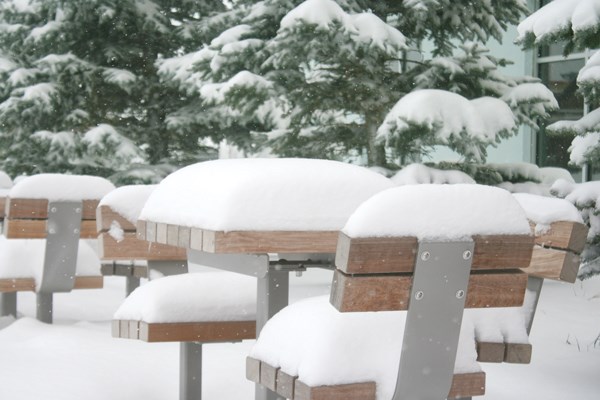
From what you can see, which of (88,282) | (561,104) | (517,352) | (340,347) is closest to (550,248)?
(517,352)

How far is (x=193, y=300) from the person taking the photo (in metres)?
3.68

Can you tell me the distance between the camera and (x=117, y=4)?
13117 millimetres

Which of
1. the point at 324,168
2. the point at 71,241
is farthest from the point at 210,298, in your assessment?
the point at 71,241

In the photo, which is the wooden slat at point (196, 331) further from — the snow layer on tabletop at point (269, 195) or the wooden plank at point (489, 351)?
the wooden plank at point (489, 351)

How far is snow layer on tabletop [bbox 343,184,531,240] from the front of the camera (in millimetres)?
2205

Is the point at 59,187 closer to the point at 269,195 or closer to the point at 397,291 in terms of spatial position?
the point at 269,195

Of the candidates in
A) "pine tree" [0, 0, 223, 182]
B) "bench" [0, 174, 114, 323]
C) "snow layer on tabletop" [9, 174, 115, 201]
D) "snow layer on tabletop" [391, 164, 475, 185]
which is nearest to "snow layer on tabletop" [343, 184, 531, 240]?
"snow layer on tabletop" [9, 174, 115, 201]

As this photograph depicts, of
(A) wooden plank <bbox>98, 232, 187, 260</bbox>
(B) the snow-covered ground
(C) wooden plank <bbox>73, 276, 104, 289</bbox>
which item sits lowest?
(B) the snow-covered ground

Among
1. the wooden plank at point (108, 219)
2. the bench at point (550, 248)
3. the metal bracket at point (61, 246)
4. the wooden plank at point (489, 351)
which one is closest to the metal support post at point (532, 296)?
the bench at point (550, 248)

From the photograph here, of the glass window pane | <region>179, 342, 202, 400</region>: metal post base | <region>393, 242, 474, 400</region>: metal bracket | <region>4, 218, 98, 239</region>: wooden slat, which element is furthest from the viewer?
the glass window pane

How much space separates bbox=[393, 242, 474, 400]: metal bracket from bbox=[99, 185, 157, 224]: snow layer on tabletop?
2212 millimetres

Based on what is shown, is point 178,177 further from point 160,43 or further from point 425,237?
point 160,43

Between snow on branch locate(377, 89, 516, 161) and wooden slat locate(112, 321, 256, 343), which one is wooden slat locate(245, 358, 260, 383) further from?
snow on branch locate(377, 89, 516, 161)

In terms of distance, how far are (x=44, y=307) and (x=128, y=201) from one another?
1.84 m
